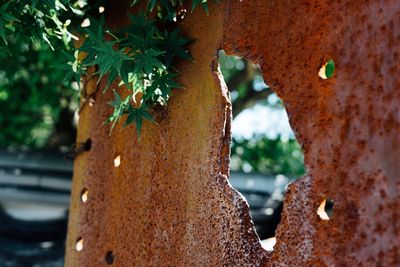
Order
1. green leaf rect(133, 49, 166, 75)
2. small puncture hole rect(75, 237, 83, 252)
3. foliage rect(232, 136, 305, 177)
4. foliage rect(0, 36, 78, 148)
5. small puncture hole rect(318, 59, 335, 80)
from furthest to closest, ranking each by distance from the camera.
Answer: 1. foliage rect(232, 136, 305, 177)
2. foliage rect(0, 36, 78, 148)
3. small puncture hole rect(75, 237, 83, 252)
4. green leaf rect(133, 49, 166, 75)
5. small puncture hole rect(318, 59, 335, 80)

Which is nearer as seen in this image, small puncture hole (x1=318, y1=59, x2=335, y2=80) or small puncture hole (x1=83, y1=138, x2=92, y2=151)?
small puncture hole (x1=318, y1=59, x2=335, y2=80)

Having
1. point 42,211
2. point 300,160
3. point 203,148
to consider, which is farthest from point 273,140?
point 203,148

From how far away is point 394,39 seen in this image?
2.44m

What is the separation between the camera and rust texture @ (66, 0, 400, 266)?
2.43 m

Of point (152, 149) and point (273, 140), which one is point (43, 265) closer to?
point (273, 140)

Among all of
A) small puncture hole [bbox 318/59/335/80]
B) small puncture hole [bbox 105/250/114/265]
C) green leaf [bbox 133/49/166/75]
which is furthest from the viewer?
small puncture hole [bbox 105/250/114/265]

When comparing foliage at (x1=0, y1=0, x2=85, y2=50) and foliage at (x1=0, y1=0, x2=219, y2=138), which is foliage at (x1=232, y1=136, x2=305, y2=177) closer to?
foliage at (x1=0, y1=0, x2=85, y2=50)

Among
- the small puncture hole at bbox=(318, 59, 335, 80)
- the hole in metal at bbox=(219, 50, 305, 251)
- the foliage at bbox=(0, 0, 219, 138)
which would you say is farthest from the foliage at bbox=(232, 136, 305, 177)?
the small puncture hole at bbox=(318, 59, 335, 80)

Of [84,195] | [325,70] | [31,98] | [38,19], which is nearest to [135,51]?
[38,19]

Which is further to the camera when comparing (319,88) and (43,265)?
(43,265)

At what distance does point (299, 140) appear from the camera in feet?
8.68

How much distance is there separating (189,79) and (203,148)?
1.03 feet

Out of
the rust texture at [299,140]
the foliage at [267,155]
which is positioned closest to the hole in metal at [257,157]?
the foliage at [267,155]

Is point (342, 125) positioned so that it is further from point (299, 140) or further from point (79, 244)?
point (79, 244)
